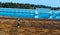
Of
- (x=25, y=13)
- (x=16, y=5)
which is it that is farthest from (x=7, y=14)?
(x=16, y=5)

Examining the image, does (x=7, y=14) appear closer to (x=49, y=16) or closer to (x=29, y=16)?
(x=29, y=16)

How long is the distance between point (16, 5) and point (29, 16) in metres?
8.43

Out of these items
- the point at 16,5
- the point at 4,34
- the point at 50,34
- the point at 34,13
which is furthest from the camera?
the point at 16,5

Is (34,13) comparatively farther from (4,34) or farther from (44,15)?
(4,34)

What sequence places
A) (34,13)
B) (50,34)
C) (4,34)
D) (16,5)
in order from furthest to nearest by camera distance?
(16,5) → (34,13) → (50,34) → (4,34)

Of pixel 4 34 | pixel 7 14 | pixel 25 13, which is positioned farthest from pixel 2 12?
pixel 4 34

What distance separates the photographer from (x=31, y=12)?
67.5 ft

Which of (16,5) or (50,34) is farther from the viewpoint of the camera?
(16,5)

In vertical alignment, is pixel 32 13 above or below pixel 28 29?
above

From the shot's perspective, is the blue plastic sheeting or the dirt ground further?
the blue plastic sheeting

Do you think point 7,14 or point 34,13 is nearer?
point 34,13

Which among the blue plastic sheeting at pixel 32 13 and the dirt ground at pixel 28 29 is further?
the blue plastic sheeting at pixel 32 13

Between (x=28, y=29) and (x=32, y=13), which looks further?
(x=32, y=13)

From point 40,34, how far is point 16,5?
764 inches
